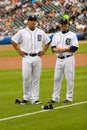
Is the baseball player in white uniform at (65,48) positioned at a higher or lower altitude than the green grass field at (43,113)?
higher

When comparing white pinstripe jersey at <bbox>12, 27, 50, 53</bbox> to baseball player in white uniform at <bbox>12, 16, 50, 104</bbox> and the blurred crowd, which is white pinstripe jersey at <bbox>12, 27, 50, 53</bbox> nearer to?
baseball player in white uniform at <bbox>12, 16, 50, 104</bbox>

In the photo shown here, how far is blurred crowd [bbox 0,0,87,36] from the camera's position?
39281 millimetres

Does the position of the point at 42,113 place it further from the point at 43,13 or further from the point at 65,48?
the point at 43,13

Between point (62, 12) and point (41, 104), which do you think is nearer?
point (41, 104)

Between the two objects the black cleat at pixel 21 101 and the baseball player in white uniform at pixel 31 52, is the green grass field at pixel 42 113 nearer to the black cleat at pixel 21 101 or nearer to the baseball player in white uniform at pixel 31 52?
the black cleat at pixel 21 101

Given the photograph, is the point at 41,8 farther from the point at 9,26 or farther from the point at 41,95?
the point at 41,95

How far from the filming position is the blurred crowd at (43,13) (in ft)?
129

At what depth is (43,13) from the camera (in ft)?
138

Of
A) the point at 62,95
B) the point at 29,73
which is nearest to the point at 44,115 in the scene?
the point at 29,73

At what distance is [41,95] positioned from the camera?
1343 centimetres

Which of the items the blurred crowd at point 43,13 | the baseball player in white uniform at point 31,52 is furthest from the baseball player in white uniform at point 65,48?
the blurred crowd at point 43,13

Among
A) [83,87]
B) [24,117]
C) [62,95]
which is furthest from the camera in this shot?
[83,87]

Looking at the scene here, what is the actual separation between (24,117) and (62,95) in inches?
145

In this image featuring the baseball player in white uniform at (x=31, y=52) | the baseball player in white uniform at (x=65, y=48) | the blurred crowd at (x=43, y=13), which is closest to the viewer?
the baseball player in white uniform at (x=31, y=52)
